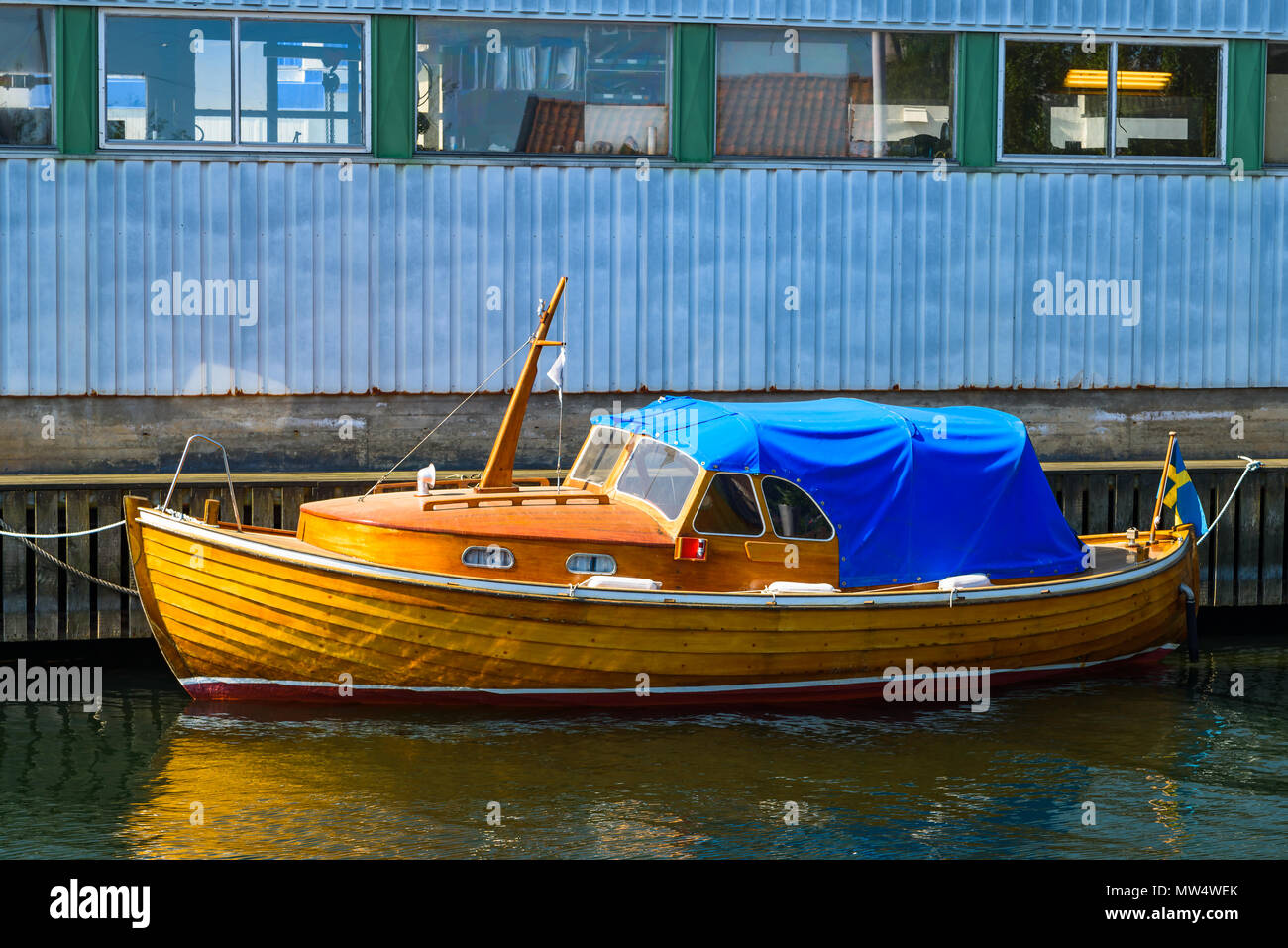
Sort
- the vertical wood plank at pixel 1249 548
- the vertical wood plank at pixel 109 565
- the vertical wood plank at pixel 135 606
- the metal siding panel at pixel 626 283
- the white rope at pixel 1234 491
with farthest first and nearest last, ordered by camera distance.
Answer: the metal siding panel at pixel 626 283
the vertical wood plank at pixel 1249 548
the white rope at pixel 1234 491
the vertical wood plank at pixel 135 606
the vertical wood plank at pixel 109 565

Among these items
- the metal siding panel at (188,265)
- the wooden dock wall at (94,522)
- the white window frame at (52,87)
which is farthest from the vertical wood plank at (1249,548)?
the white window frame at (52,87)

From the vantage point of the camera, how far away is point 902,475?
38.6 ft

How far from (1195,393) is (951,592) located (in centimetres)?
615

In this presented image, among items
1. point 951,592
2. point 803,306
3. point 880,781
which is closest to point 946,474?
point 951,592

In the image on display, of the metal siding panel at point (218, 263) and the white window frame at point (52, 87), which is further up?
the white window frame at point (52, 87)

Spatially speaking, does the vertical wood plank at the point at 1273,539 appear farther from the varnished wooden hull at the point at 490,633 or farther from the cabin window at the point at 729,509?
the cabin window at the point at 729,509

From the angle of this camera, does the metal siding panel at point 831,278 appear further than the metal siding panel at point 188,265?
Yes

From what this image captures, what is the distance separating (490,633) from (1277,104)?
10765 millimetres

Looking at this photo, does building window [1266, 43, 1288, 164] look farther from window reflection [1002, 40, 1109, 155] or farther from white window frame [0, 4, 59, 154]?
white window frame [0, 4, 59, 154]

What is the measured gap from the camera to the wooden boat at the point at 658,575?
36.9 ft

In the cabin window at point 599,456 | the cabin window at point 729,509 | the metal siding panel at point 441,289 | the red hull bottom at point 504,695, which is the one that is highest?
the metal siding panel at point 441,289

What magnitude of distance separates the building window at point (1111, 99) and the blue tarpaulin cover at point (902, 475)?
4947mm

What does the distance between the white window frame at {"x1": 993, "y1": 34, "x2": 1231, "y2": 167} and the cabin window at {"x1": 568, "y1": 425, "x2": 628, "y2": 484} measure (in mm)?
5892

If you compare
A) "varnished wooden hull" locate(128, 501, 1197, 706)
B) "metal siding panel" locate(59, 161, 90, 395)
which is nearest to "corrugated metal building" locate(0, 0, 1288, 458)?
"metal siding panel" locate(59, 161, 90, 395)
